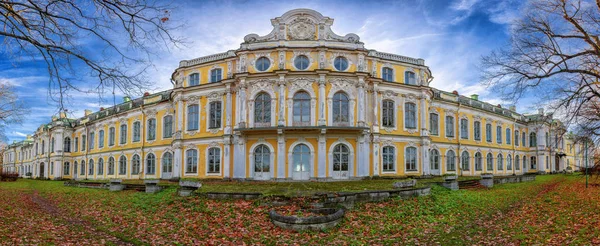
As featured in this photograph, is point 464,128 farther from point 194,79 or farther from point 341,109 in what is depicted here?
point 194,79

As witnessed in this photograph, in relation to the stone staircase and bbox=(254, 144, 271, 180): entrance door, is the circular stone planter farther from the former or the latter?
bbox=(254, 144, 271, 180): entrance door

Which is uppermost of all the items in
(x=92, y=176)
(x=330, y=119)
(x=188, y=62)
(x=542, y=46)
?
(x=188, y=62)

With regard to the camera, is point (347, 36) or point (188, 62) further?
point (188, 62)

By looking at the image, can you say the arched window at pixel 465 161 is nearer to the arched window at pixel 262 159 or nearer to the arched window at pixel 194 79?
the arched window at pixel 262 159

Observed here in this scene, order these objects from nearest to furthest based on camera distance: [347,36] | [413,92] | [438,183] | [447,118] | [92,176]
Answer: [438,183], [347,36], [413,92], [447,118], [92,176]

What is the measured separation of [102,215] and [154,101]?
23.9 metres

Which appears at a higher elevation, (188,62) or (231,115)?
(188,62)

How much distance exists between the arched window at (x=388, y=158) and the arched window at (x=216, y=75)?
547 inches

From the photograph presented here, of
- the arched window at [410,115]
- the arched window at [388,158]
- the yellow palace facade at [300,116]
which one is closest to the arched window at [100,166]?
the yellow palace facade at [300,116]

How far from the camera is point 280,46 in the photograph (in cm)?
2661

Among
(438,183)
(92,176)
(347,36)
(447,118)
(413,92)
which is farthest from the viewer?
(92,176)

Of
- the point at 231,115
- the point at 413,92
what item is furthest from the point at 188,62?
the point at 413,92

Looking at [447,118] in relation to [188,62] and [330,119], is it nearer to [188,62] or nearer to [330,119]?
[330,119]

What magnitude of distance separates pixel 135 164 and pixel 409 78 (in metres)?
26.9
